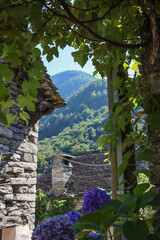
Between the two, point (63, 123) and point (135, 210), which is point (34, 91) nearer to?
point (135, 210)

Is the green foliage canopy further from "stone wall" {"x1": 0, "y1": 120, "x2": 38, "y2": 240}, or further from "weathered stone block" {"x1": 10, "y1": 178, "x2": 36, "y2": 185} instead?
"weathered stone block" {"x1": 10, "y1": 178, "x2": 36, "y2": 185}

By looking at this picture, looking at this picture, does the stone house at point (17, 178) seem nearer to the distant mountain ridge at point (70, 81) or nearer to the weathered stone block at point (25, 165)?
the weathered stone block at point (25, 165)

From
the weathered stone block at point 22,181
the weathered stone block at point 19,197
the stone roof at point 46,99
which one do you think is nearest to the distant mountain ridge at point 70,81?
the stone roof at point 46,99

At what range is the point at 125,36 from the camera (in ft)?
3.97

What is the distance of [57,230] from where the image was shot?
1159 mm

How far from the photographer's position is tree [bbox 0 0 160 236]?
76 centimetres

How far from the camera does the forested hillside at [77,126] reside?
33969 mm

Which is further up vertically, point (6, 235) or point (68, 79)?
point (68, 79)

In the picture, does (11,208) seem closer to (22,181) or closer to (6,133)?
(22,181)

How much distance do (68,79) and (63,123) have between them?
8368 centimetres

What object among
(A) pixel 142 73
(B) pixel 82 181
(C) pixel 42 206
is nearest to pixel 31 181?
(A) pixel 142 73

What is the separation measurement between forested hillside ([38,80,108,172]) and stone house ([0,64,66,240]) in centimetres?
640

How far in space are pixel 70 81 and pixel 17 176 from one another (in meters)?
124

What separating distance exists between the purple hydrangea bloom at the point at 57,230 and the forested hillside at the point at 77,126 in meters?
10.0
